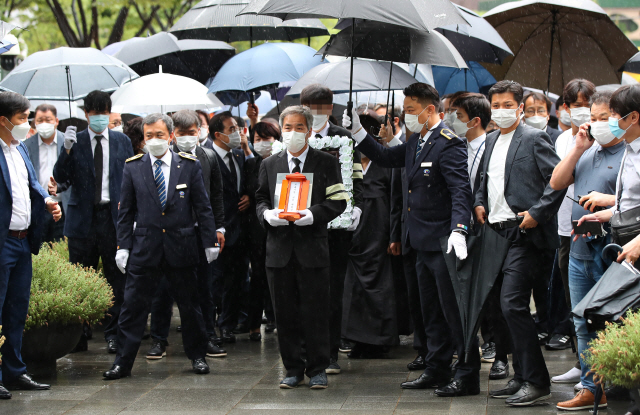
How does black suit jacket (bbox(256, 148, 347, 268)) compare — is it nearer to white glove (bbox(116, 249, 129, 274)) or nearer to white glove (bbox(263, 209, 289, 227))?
white glove (bbox(263, 209, 289, 227))

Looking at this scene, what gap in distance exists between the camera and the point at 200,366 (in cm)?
716

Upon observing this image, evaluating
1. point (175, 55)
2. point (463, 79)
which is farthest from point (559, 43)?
point (175, 55)

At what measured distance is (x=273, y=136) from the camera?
348 inches

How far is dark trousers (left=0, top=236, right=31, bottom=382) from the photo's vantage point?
648 centimetres

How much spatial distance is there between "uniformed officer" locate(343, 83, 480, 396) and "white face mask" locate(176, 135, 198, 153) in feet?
7.91

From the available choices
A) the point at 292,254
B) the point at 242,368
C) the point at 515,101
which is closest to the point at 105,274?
the point at 242,368

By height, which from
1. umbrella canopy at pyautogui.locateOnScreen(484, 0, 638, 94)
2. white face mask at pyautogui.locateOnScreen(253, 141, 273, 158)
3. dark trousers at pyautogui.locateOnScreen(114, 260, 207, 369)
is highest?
umbrella canopy at pyautogui.locateOnScreen(484, 0, 638, 94)

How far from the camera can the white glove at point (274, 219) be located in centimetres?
634

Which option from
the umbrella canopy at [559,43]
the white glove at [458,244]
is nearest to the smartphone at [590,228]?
the white glove at [458,244]

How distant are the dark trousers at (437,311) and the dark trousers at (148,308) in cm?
203

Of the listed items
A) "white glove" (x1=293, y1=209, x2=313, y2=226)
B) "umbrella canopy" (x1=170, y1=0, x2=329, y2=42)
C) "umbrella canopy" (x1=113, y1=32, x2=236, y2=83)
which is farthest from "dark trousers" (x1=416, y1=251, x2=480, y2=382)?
"umbrella canopy" (x1=113, y1=32, x2=236, y2=83)

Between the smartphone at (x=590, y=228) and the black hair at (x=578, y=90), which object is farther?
the black hair at (x=578, y=90)

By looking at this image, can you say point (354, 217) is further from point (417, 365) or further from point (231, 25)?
point (231, 25)

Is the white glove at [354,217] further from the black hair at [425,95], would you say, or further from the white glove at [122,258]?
the white glove at [122,258]
